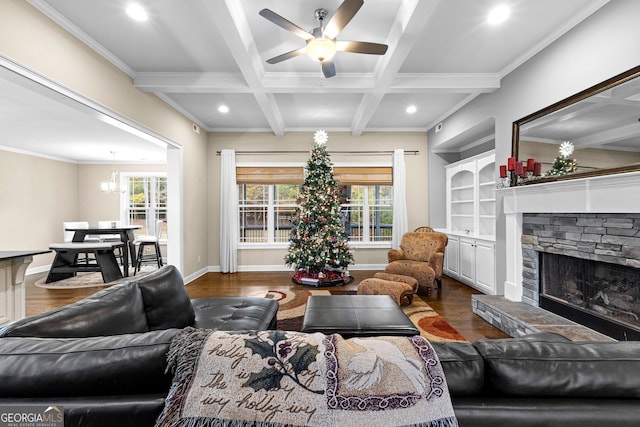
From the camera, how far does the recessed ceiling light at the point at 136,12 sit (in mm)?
2439

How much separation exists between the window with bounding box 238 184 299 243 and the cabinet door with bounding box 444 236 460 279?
3.07 meters

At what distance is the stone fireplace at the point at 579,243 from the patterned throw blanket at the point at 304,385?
8.07ft

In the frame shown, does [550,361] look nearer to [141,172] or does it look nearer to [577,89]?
[577,89]

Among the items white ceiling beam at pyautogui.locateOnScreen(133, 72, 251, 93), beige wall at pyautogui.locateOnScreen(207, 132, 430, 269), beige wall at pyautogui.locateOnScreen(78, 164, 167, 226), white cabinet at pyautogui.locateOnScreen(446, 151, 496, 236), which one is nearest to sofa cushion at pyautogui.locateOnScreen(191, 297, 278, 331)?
white ceiling beam at pyautogui.locateOnScreen(133, 72, 251, 93)

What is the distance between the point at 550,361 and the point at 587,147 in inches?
102

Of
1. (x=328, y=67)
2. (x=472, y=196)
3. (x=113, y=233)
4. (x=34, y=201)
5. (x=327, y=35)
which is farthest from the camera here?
(x=34, y=201)

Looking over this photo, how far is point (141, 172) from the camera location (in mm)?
7902

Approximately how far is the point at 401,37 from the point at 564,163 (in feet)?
6.27

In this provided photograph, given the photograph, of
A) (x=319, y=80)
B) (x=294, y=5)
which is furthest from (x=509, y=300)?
(x=294, y=5)

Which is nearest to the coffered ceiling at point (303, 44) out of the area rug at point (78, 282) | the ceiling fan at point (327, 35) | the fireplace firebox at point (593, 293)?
the ceiling fan at point (327, 35)

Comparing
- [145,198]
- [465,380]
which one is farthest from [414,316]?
[145,198]

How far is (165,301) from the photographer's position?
1915mm

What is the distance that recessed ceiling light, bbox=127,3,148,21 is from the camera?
2439mm
